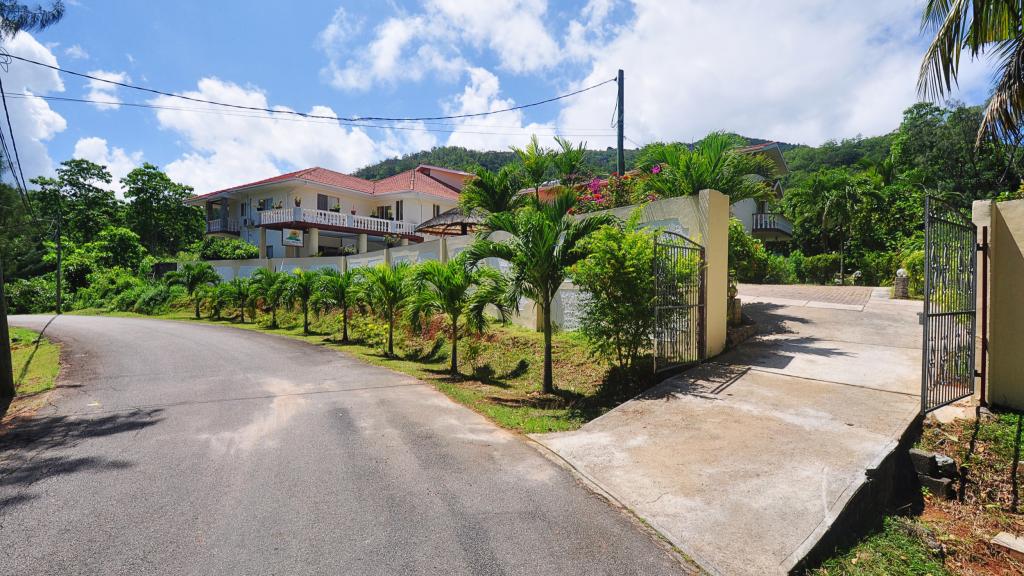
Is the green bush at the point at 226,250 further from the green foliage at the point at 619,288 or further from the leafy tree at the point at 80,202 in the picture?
the green foliage at the point at 619,288

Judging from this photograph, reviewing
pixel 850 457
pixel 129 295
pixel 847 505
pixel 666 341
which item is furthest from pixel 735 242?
pixel 129 295

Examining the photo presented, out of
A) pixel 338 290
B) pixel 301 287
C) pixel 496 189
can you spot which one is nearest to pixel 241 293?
pixel 301 287

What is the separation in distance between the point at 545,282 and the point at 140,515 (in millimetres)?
5901

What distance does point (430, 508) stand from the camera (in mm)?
3820

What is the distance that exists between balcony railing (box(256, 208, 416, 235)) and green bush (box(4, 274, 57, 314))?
1435 centimetres

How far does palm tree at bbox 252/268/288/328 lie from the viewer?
17438 millimetres

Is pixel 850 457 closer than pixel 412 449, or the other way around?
pixel 850 457

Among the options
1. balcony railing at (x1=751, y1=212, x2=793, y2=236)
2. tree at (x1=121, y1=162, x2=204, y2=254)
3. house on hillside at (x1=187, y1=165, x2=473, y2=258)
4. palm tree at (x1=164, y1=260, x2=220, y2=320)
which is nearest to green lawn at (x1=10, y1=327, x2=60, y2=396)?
palm tree at (x1=164, y1=260, x2=220, y2=320)

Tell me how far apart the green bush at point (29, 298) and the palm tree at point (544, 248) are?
1389 inches

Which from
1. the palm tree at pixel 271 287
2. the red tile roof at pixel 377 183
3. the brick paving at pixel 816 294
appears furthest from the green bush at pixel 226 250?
the brick paving at pixel 816 294

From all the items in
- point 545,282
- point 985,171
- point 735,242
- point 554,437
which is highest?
point 985,171

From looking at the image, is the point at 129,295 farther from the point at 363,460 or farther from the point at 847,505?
the point at 847,505

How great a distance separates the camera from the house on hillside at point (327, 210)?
28.9 meters

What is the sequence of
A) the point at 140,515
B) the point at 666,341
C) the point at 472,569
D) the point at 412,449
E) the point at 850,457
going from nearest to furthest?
the point at 472,569 → the point at 140,515 → the point at 850,457 → the point at 412,449 → the point at 666,341
